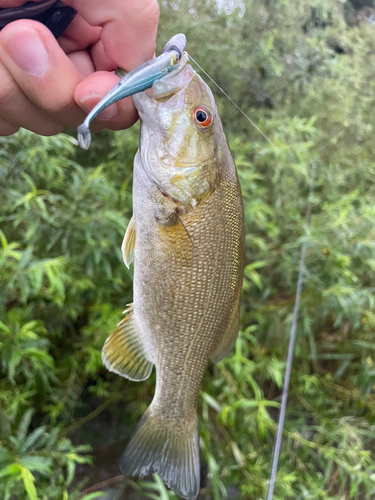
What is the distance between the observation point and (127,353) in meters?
0.83

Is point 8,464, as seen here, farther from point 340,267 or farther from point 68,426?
point 340,267

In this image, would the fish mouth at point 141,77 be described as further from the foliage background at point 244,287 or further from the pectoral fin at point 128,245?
the foliage background at point 244,287

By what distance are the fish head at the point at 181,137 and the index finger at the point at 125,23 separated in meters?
0.08

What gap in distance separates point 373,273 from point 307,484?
3.55 feet

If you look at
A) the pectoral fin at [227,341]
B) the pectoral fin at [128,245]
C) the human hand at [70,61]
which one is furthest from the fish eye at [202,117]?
the pectoral fin at [227,341]

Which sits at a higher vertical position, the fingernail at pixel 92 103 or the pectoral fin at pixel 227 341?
the fingernail at pixel 92 103

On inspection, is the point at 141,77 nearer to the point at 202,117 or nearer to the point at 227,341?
the point at 202,117

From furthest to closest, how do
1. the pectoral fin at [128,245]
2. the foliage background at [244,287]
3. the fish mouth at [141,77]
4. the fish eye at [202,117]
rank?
the foliage background at [244,287] → the pectoral fin at [128,245] → the fish eye at [202,117] → the fish mouth at [141,77]

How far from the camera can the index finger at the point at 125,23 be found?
0.58m

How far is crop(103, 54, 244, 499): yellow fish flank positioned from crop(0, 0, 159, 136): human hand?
76 millimetres

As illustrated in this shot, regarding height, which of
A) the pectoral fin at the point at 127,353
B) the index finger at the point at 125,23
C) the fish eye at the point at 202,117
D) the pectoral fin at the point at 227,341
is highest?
the index finger at the point at 125,23

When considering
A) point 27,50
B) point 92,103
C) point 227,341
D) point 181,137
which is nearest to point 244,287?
point 227,341

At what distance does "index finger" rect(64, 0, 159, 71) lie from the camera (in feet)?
1.91

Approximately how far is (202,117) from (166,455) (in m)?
0.85
